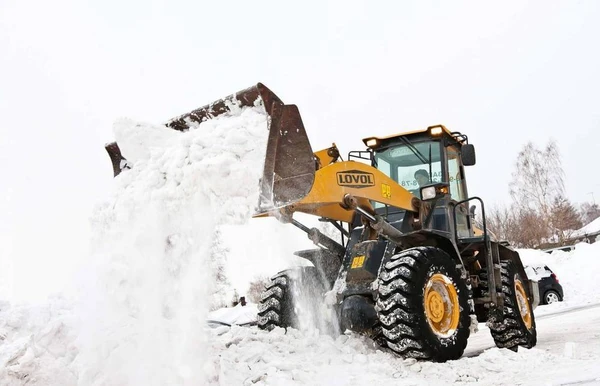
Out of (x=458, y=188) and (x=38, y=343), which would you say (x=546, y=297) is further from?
(x=38, y=343)

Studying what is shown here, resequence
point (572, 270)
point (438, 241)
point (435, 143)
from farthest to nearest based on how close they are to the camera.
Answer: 1. point (572, 270)
2. point (435, 143)
3. point (438, 241)

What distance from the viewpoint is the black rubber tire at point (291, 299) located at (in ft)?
20.0

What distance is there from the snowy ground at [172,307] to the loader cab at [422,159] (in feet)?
8.37

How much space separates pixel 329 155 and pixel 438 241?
161cm

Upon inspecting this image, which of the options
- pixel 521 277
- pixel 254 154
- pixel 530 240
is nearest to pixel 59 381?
pixel 254 154

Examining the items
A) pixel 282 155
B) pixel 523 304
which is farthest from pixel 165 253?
pixel 523 304

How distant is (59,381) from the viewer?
3.59 meters

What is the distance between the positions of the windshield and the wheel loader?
0.01 meters

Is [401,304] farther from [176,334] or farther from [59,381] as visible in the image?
[59,381]

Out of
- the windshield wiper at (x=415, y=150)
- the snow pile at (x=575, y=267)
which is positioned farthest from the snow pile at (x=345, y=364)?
the snow pile at (x=575, y=267)

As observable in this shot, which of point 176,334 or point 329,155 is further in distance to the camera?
point 329,155

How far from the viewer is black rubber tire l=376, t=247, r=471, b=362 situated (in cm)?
503

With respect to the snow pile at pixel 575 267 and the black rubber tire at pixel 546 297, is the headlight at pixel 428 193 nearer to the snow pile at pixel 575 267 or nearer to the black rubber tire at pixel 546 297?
the black rubber tire at pixel 546 297

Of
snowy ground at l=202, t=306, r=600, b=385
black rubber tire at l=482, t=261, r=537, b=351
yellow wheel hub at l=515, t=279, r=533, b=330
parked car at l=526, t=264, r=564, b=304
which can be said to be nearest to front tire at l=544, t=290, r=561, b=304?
parked car at l=526, t=264, r=564, b=304
